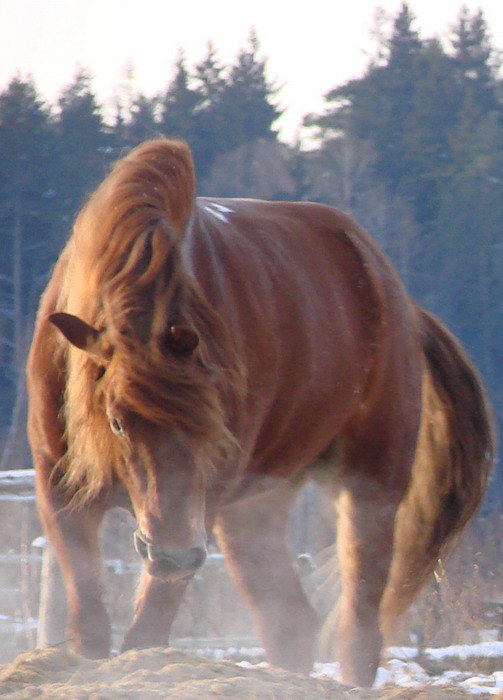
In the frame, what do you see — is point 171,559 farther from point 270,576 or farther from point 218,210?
point 270,576

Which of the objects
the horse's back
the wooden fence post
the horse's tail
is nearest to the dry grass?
the horse's tail

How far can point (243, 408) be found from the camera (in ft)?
11.7

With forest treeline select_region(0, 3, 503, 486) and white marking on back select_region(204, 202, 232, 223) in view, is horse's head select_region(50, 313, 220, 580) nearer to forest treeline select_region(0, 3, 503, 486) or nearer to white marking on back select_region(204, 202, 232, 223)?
white marking on back select_region(204, 202, 232, 223)

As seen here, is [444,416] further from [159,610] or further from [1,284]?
[1,284]

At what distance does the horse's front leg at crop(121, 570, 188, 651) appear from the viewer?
144 inches

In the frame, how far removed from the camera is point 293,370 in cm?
413

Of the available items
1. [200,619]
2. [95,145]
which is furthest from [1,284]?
[200,619]

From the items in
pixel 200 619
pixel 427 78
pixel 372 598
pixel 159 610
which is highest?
pixel 427 78

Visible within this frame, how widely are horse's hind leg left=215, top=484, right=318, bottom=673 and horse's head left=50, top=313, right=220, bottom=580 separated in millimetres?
1641

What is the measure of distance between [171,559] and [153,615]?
724 millimetres

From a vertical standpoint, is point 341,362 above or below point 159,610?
above

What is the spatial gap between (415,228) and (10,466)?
12.7 metres

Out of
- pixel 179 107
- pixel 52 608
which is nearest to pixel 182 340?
pixel 52 608

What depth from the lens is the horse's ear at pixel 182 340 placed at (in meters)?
3.09
